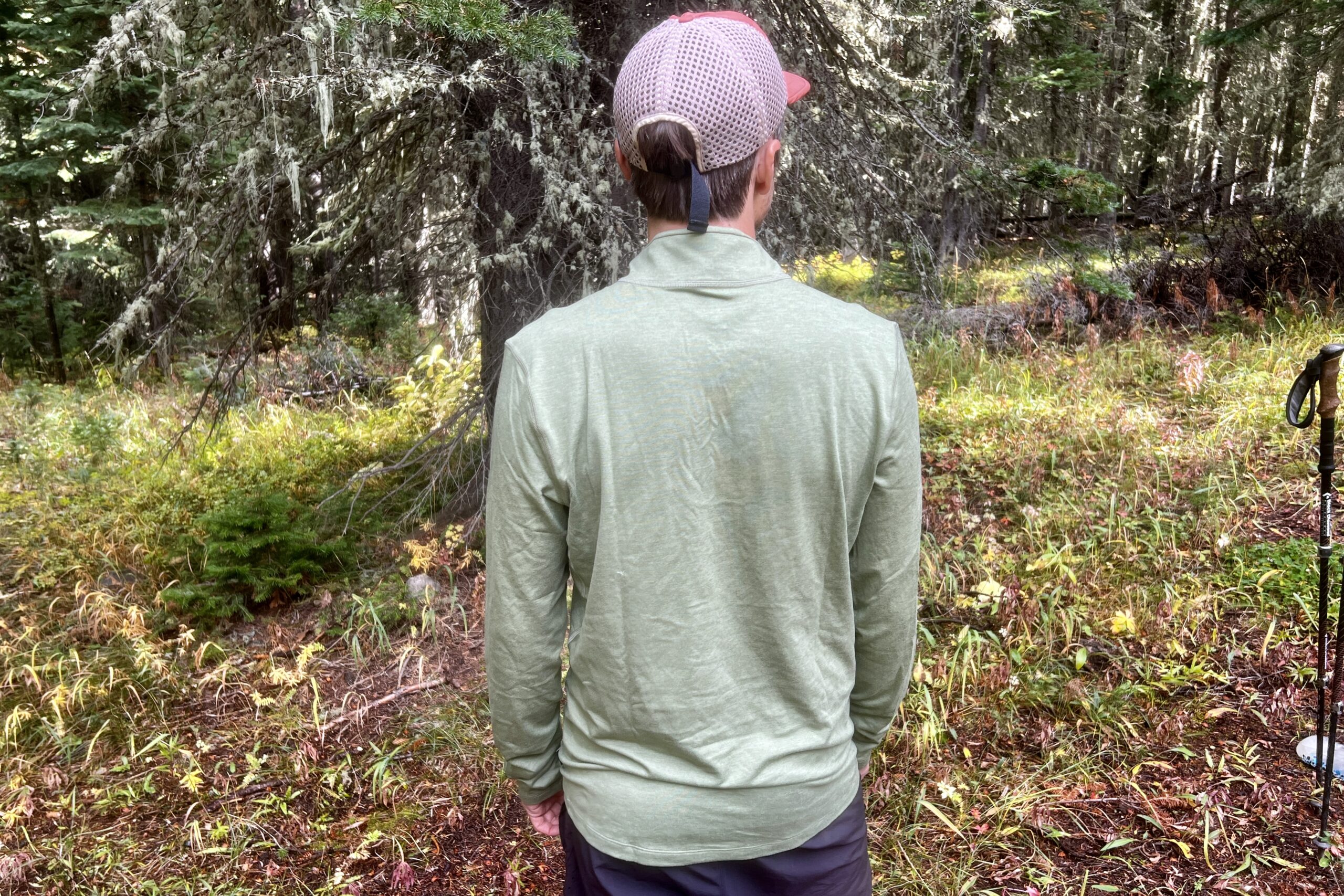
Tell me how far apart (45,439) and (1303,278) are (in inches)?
513

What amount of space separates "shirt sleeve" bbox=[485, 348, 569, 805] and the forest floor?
1.83 m

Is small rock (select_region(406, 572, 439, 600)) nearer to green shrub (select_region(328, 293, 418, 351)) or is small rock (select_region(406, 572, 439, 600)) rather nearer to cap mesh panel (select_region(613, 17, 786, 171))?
green shrub (select_region(328, 293, 418, 351))

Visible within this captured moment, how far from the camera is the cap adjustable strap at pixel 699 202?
1223 millimetres

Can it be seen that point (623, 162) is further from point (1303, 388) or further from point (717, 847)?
point (1303, 388)

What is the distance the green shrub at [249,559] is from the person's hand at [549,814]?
3473mm

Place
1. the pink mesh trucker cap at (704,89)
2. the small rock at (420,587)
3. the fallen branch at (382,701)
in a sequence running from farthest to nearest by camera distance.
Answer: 1. the small rock at (420,587)
2. the fallen branch at (382,701)
3. the pink mesh trucker cap at (704,89)

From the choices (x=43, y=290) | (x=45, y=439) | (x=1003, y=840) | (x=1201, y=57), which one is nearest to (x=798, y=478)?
(x=1003, y=840)

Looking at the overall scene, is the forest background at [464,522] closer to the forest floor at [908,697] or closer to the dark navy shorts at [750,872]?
the forest floor at [908,697]

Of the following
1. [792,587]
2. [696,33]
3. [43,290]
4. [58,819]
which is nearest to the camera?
[696,33]

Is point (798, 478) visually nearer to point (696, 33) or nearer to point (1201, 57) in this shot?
point (696, 33)

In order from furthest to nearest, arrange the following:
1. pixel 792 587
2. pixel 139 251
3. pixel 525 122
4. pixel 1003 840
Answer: pixel 139 251
pixel 525 122
pixel 1003 840
pixel 792 587

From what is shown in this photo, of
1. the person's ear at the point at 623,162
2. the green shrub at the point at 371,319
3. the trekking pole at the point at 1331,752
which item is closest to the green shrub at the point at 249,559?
the green shrub at the point at 371,319

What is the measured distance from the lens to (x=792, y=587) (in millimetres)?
1377

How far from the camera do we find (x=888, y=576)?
1489 mm
